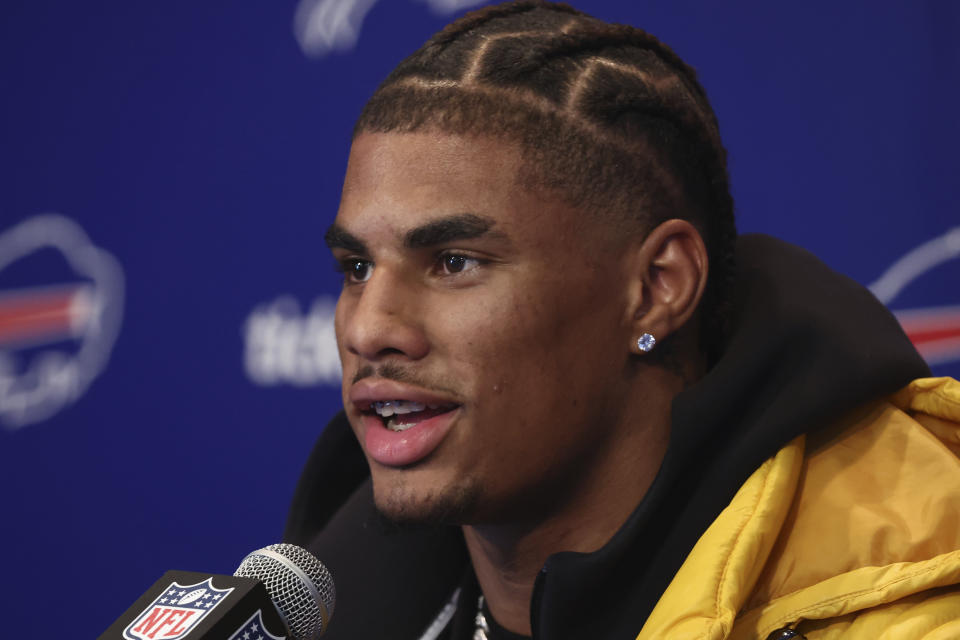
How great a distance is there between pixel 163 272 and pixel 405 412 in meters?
1.13

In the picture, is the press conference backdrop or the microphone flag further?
the press conference backdrop

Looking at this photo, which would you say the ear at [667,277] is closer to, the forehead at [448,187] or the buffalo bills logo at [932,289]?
the forehead at [448,187]

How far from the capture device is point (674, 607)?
838 mm

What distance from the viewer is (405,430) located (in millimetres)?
949

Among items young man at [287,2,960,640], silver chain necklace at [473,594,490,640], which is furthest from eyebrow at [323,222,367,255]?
silver chain necklace at [473,594,490,640]

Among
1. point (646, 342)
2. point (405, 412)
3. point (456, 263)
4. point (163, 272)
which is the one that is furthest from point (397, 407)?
point (163, 272)

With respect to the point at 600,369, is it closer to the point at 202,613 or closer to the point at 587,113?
the point at 587,113

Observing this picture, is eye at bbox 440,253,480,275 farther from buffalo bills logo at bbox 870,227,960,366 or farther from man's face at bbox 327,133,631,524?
buffalo bills logo at bbox 870,227,960,366

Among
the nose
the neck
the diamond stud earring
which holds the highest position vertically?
the nose

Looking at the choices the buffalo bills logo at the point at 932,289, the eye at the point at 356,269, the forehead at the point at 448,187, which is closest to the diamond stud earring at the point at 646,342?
the forehead at the point at 448,187

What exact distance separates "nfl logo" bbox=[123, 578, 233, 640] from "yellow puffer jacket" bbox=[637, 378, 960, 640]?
1.17 ft

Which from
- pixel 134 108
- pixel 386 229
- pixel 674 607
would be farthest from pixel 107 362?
pixel 674 607

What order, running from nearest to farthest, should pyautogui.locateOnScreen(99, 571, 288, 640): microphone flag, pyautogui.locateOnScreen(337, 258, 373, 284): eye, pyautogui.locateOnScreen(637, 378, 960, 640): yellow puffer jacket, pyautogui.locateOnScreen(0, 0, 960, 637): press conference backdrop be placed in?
pyautogui.locateOnScreen(99, 571, 288, 640): microphone flag
pyautogui.locateOnScreen(637, 378, 960, 640): yellow puffer jacket
pyautogui.locateOnScreen(337, 258, 373, 284): eye
pyautogui.locateOnScreen(0, 0, 960, 637): press conference backdrop

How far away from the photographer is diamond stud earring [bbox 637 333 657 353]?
100 centimetres
